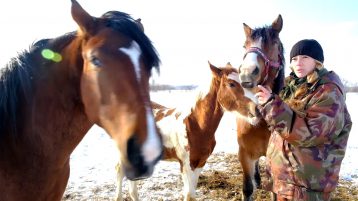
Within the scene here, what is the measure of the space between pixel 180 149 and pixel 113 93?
317 cm

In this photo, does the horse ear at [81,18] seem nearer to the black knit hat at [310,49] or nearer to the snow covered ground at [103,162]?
the black knit hat at [310,49]

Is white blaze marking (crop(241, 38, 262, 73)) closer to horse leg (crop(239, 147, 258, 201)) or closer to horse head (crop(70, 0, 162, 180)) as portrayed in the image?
horse leg (crop(239, 147, 258, 201))

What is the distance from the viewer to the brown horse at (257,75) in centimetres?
337

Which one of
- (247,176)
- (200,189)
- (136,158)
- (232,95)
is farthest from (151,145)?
(200,189)

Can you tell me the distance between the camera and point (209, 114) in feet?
14.8

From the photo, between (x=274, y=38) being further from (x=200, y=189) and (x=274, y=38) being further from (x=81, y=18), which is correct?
(x=200, y=189)

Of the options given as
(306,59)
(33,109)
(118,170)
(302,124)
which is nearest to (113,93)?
(33,109)

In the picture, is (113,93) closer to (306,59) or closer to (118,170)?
(306,59)

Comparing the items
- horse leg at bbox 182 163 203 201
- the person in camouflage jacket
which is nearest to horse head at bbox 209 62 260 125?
horse leg at bbox 182 163 203 201

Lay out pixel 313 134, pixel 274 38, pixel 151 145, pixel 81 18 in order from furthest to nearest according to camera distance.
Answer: pixel 274 38 → pixel 313 134 → pixel 81 18 → pixel 151 145

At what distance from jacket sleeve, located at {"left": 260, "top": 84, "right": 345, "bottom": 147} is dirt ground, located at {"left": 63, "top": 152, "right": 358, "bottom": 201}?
3148 mm

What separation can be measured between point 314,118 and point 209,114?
7.38 feet

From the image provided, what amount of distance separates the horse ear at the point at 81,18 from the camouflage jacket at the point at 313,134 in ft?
5.05

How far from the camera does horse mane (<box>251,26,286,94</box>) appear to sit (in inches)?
→ 151
